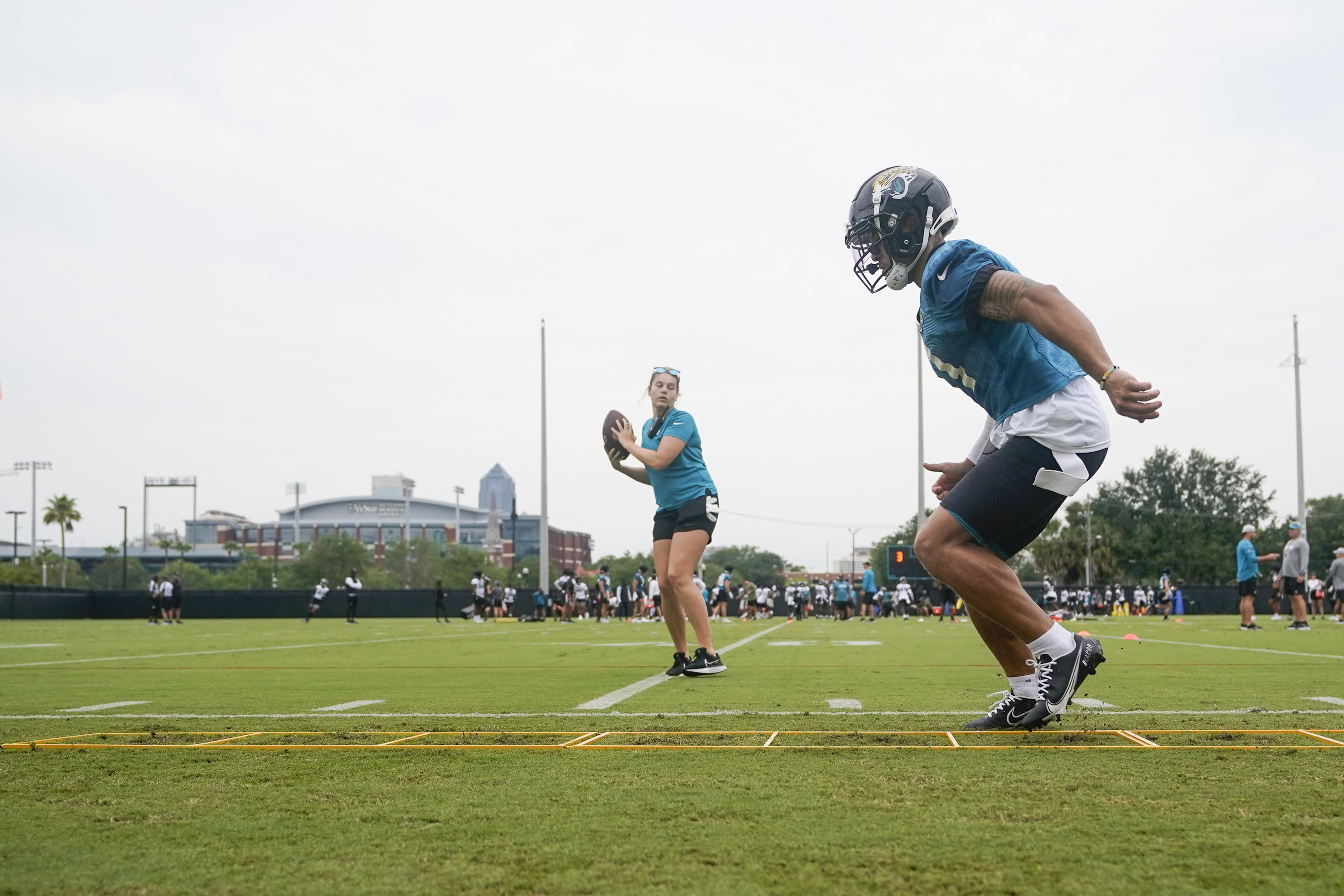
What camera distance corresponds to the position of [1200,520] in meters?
101

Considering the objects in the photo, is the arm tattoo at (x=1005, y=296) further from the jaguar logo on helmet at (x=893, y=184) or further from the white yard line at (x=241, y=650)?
the white yard line at (x=241, y=650)

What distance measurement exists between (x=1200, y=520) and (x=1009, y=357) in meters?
108

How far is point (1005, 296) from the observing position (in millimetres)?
3729

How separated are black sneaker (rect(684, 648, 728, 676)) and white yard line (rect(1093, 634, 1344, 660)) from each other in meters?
2.68

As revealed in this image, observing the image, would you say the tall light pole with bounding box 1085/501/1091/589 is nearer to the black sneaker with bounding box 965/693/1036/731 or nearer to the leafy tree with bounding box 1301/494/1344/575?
the leafy tree with bounding box 1301/494/1344/575

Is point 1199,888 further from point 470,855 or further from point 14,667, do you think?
point 14,667

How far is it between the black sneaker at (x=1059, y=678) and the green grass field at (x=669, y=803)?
145 mm

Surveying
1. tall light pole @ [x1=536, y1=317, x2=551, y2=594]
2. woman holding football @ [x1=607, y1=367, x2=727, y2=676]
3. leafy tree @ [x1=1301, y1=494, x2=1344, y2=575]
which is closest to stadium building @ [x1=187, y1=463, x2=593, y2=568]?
leafy tree @ [x1=1301, y1=494, x2=1344, y2=575]

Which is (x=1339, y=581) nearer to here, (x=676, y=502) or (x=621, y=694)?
(x=676, y=502)

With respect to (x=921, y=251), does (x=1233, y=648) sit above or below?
below

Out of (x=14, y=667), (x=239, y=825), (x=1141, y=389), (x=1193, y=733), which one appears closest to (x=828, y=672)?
(x=1193, y=733)

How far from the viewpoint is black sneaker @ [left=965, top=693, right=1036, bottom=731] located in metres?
3.88

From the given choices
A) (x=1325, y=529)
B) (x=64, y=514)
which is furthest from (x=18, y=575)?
(x=1325, y=529)

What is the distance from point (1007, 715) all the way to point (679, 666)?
3.74 meters
